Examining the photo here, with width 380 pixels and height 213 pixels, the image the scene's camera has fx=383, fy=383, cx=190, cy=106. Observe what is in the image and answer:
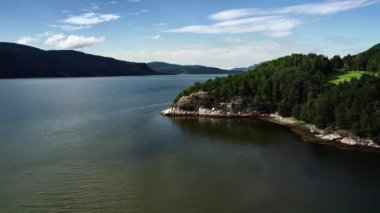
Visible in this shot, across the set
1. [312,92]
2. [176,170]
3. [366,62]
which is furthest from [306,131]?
[366,62]

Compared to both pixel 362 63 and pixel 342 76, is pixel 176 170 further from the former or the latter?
pixel 362 63

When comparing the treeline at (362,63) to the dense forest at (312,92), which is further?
the treeline at (362,63)

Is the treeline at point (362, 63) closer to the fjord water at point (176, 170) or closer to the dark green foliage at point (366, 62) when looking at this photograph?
the dark green foliage at point (366, 62)

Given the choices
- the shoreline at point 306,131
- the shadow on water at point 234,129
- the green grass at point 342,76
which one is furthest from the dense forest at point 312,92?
the shadow on water at point 234,129

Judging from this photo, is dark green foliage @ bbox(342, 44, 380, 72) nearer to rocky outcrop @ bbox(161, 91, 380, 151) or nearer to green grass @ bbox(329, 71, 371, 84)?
green grass @ bbox(329, 71, 371, 84)

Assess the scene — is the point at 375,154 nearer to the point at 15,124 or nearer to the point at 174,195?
the point at 174,195

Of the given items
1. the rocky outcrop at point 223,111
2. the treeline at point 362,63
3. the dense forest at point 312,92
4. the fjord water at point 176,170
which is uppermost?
the treeline at point 362,63

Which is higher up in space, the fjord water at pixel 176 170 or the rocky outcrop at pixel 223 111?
the rocky outcrop at pixel 223 111
